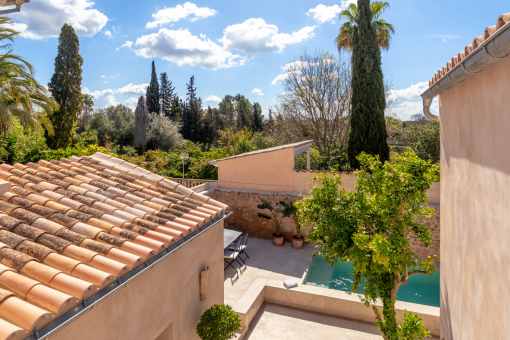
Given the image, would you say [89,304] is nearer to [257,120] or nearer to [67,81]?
[67,81]

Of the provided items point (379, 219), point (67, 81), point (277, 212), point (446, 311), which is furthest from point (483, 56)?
point (67, 81)

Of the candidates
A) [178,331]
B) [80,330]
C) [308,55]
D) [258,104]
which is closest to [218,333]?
[178,331]

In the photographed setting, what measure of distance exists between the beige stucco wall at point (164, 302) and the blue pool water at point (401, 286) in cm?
585

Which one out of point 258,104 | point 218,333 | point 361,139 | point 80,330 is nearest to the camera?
point 80,330

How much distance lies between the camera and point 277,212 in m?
13.4

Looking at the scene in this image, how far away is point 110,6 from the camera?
1128 centimetres

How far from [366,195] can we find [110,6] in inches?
477

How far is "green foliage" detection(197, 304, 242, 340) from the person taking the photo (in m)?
5.32

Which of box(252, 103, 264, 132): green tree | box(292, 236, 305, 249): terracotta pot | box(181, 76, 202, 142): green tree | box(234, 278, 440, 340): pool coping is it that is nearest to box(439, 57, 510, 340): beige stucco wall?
box(234, 278, 440, 340): pool coping

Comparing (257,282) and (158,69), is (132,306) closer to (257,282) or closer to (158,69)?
(257,282)

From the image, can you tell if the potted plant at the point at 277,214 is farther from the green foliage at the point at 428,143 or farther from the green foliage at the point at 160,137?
the green foliage at the point at 160,137

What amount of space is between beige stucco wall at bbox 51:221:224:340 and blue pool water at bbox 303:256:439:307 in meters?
5.85

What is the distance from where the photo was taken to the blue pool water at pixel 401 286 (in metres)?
10.1

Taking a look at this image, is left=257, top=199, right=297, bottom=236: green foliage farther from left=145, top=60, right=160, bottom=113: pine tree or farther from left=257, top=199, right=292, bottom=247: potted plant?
left=145, top=60, right=160, bottom=113: pine tree
